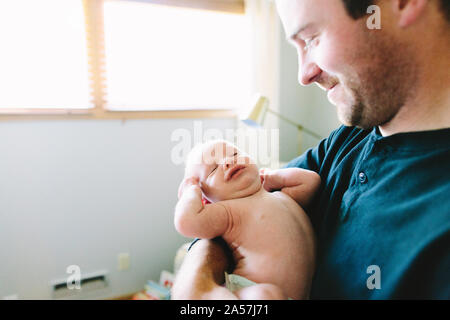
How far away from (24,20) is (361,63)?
2286 millimetres

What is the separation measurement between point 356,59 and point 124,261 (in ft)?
7.75

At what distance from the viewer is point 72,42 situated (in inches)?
90.5

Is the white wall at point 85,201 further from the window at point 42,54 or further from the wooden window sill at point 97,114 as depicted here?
the window at point 42,54

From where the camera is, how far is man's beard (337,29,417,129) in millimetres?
731

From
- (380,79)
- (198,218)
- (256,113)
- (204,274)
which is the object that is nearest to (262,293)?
(204,274)

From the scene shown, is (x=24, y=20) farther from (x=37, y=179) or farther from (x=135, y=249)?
(x=135, y=249)

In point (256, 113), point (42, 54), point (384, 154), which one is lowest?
point (384, 154)

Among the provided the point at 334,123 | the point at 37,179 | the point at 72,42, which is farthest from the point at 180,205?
the point at 334,123

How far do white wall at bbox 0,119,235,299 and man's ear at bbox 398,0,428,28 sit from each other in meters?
2.11

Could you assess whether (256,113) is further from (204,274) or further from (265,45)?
(204,274)

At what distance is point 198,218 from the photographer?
31.6 inches

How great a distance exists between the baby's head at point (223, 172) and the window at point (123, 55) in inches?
66.0

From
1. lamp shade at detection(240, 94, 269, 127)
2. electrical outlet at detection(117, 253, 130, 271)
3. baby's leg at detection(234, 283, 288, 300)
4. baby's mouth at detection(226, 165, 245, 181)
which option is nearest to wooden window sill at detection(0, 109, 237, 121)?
lamp shade at detection(240, 94, 269, 127)

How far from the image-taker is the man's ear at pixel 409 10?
2.28ft
